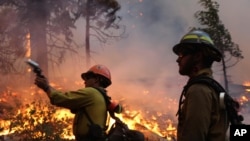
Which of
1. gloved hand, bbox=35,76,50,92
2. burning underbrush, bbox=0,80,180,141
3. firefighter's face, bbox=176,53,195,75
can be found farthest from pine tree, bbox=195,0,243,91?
firefighter's face, bbox=176,53,195,75

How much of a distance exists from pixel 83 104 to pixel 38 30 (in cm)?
1271

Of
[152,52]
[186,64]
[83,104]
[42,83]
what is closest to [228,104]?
[186,64]

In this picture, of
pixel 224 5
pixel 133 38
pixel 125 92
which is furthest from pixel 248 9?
pixel 125 92

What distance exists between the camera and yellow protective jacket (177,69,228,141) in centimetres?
244

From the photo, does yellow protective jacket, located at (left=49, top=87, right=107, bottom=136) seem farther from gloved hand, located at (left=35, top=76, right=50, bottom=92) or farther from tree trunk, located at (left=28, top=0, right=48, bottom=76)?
tree trunk, located at (left=28, top=0, right=48, bottom=76)

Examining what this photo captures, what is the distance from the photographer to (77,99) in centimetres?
424

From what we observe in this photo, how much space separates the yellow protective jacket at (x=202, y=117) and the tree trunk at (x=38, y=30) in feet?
46.2

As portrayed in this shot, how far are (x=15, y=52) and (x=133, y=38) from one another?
995cm

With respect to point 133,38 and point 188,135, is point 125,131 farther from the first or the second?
point 133,38

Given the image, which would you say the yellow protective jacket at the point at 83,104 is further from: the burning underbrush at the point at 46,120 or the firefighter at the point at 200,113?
the burning underbrush at the point at 46,120

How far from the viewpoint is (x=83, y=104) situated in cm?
431

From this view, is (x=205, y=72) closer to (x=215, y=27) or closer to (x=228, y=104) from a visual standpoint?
(x=228, y=104)

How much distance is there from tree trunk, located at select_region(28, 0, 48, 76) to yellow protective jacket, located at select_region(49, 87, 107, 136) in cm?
1204

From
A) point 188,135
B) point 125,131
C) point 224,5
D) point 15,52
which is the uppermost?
point 224,5
